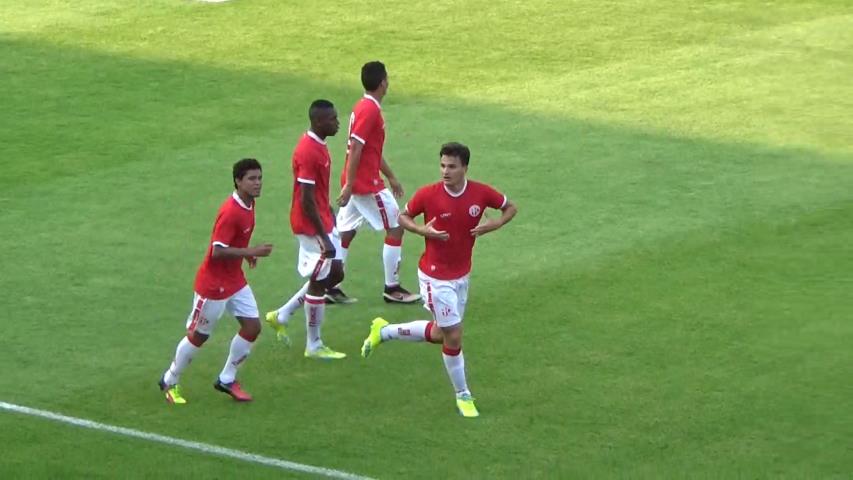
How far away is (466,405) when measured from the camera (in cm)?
1210

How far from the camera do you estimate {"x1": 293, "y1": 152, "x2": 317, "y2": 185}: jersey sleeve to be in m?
12.9

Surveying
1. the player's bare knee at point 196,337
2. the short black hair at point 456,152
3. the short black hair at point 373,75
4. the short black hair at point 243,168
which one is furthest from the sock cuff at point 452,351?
the short black hair at point 373,75

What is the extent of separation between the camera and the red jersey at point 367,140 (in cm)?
1423

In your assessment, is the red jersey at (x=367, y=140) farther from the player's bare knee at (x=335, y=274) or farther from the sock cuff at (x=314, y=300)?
the sock cuff at (x=314, y=300)

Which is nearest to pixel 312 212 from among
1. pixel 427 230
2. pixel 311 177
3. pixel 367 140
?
pixel 311 177

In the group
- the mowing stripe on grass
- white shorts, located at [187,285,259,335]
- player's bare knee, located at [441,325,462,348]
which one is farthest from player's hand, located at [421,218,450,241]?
the mowing stripe on grass

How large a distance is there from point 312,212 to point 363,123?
1536mm

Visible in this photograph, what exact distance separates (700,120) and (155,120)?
6.79 m

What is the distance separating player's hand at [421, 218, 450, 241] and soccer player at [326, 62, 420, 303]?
2.25 metres

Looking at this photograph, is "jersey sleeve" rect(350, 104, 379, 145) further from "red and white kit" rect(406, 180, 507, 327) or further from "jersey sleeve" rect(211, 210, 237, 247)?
"jersey sleeve" rect(211, 210, 237, 247)

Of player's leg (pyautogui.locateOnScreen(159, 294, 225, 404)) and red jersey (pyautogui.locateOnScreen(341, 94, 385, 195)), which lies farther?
red jersey (pyautogui.locateOnScreen(341, 94, 385, 195))

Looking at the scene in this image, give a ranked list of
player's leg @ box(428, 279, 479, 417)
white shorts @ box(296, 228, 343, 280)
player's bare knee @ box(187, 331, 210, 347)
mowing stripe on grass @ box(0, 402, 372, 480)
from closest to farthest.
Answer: mowing stripe on grass @ box(0, 402, 372, 480) < player's leg @ box(428, 279, 479, 417) < player's bare knee @ box(187, 331, 210, 347) < white shorts @ box(296, 228, 343, 280)

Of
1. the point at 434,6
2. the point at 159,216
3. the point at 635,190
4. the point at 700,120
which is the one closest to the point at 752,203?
the point at 635,190

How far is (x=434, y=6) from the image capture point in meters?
26.3
